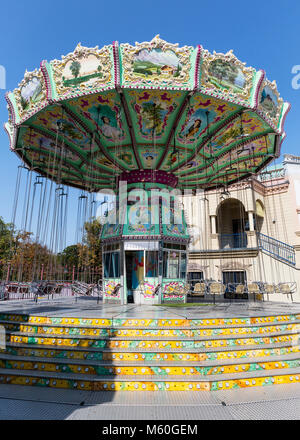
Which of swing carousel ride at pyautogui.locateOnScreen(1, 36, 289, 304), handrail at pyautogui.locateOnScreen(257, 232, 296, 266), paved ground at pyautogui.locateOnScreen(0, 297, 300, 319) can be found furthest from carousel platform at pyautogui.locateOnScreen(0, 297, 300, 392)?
handrail at pyautogui.locateOnScreen(257, 232, 296, 266)

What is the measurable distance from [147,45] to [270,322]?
8.57 m

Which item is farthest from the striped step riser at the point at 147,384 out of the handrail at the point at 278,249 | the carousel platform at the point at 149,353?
the handrail at the point at 278,249

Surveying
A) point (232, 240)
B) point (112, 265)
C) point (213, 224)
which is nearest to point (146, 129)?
point (112, 265)

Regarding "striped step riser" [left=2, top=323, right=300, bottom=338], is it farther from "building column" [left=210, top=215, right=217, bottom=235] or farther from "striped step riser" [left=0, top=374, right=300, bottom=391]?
"building column" [left=210, top=215, right=217, bottom=235]

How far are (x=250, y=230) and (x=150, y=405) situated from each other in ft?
65.1

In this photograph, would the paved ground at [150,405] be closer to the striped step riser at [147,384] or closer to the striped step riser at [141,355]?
the striped step riser at [147,384]

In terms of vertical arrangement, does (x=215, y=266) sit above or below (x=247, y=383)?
above

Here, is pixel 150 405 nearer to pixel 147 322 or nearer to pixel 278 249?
pixel 147 322

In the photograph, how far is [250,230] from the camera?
2219cm

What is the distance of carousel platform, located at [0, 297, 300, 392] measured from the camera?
488 cm

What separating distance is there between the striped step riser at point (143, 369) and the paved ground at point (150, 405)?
0.43 meters

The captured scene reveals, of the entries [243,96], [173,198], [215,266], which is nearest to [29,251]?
[215,266]
